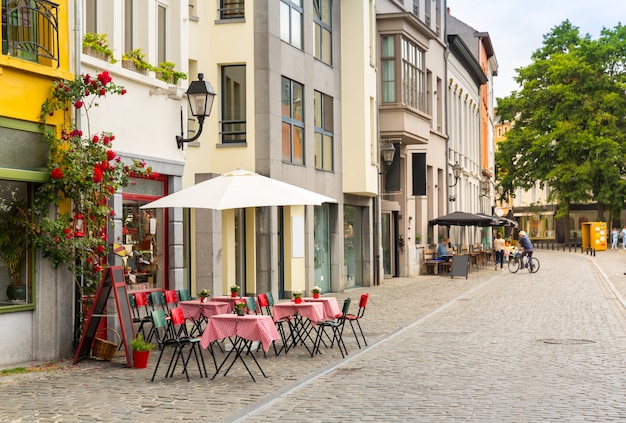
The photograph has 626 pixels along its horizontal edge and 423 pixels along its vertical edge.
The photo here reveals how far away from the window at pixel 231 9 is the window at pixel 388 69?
11209mm

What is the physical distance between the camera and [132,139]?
15.3m

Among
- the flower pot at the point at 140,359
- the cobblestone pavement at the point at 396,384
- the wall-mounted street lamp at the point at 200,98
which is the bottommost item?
the cobblestone pavement at the point at 396,384

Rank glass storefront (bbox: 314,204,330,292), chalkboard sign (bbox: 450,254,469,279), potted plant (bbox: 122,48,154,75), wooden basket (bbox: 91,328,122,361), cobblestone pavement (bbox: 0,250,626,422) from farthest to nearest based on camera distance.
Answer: chalkboard sign (bbox: 450,254,469,279), glass storefront (bbox: 314,204,330,292), potted plant (bbox: 122,48,154,75), wooden basket (bbox: 91,328,122,361), cobblestone pavement (bbox: 0,250,626,422)

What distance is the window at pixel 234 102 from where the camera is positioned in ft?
75.4

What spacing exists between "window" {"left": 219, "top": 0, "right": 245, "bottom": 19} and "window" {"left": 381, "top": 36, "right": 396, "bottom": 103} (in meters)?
11.2

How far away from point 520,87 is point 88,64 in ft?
194

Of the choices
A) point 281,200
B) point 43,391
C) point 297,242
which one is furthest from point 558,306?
point 43,391

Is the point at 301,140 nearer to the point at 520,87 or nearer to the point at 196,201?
the point at 196,201

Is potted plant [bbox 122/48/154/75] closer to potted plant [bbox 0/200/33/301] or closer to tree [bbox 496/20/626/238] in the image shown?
potted plant [bbox 0/200/33/301]

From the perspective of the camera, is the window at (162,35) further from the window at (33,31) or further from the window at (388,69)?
the window at (388,69)

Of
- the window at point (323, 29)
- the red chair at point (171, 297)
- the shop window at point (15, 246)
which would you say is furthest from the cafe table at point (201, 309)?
the window at point (323, 29)

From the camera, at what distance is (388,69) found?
33.9m

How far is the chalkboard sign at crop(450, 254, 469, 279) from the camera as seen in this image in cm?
3578

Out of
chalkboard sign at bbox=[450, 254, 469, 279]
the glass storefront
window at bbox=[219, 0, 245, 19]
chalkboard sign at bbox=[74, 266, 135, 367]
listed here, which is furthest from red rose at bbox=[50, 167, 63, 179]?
chalkboard sign at bbox=[450, 254, 469, 279]
